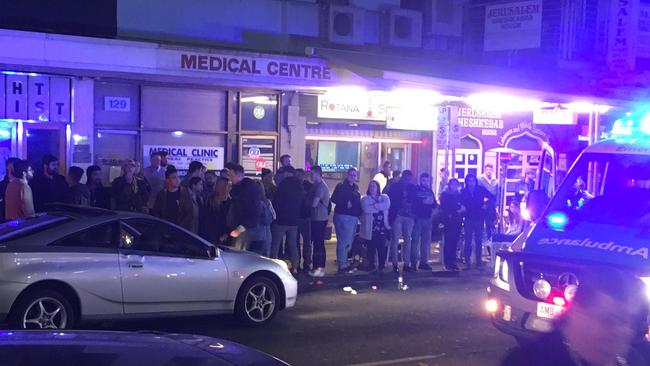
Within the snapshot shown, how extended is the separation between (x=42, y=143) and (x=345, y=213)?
5.84m

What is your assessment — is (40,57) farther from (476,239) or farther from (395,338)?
(476,239)

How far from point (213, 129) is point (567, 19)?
11.2 m

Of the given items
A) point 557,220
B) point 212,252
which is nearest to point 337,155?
point 212,252

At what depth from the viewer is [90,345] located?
2.29 m

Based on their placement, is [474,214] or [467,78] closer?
[474,214]

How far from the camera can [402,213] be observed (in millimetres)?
12984

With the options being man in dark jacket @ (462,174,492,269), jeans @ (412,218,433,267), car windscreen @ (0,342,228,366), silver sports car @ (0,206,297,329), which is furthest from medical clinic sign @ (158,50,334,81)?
car windscreen @ (0,342,228,366)

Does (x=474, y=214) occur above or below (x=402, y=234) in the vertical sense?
above

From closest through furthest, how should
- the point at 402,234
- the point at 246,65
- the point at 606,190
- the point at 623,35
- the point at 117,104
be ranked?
the point at 606,190 < the point at 246,65 < the point at 402,234 < the point at 117,104 < the point at 623,35

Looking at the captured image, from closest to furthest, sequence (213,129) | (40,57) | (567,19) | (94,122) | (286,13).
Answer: (40,57) → (94,122) → (213,129) → (286,13) → (567,19)

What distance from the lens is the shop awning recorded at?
13.1 m

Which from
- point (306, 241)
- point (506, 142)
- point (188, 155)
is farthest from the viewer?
point (506, 142)

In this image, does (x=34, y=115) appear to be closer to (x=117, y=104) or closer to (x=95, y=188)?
(x=117, y=104)

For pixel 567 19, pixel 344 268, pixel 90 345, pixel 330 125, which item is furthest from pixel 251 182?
pixel 567 19
